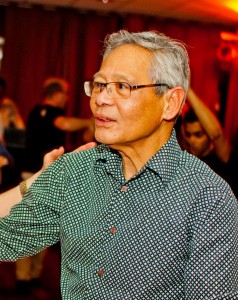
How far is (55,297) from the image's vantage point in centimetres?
414

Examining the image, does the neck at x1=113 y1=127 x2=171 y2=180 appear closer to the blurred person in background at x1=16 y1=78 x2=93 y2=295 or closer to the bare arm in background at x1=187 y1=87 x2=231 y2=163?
the bare arm in background at x1=187 y1=87 x2=231 y2=163

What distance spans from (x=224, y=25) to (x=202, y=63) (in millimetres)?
676

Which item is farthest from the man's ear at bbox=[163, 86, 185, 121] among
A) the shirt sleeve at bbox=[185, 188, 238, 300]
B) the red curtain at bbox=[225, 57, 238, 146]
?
the red curtain at bbox=[225, 57, 238, 146]

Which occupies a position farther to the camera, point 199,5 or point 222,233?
point 199,5

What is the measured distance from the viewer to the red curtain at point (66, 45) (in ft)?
24.1

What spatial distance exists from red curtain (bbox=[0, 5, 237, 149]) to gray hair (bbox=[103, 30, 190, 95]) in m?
6.03

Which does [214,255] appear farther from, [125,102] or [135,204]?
[125,102]

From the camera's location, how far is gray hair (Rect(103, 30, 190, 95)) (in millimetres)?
1404

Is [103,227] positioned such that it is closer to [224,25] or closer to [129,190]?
[129,190]

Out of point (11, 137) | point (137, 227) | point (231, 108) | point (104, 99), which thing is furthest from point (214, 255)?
point (231, 108)

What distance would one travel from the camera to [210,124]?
2.99m

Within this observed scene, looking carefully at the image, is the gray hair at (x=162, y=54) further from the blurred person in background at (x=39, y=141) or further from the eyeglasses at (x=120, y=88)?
the blurred person in background at (x=39, y=141)

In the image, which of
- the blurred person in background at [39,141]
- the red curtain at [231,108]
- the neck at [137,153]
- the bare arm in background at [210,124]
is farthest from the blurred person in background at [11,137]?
the red curtain at [231,108]

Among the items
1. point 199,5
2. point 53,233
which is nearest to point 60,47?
point 199,5
